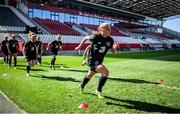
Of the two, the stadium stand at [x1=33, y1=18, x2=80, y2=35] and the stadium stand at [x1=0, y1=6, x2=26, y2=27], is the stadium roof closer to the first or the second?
the stadium stand at [x1=33, y1=18, x2=80, y2=35]

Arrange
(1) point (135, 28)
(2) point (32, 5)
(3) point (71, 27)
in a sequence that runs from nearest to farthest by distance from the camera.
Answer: (2) point (32, 5) → (3) point (71, 27) → (1) point (135, 28)

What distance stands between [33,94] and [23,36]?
3007 centimetres

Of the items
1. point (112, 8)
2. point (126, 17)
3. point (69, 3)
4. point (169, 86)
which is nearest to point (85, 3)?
point (69, 3)

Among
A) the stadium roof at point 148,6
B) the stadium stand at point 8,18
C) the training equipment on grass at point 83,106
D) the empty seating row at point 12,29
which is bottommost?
the training equipment on grass at point 83,106

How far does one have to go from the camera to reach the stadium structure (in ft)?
137

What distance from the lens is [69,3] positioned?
56594 mm

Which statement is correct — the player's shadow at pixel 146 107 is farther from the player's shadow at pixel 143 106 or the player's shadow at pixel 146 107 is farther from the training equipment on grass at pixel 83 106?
the training equipment on grass at pixel 83 106

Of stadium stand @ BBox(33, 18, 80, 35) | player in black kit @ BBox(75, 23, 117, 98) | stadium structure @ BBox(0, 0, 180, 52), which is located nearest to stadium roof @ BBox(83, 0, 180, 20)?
stadium structure @ BBox(0, 0, 180, 52)

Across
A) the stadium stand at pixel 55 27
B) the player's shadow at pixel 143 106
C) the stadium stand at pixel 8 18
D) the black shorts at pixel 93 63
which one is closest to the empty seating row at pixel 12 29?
the stadium stand at pixel 8 18

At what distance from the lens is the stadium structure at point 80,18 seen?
41.7 metres

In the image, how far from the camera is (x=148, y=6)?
73.4m

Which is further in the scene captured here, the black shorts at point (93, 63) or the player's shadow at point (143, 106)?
the black shorts at point (93, 63)

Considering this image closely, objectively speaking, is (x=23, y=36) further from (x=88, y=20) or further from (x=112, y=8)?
(x=112, y=8)

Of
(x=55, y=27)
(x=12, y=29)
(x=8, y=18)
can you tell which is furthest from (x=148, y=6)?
(x=12, y=29)
